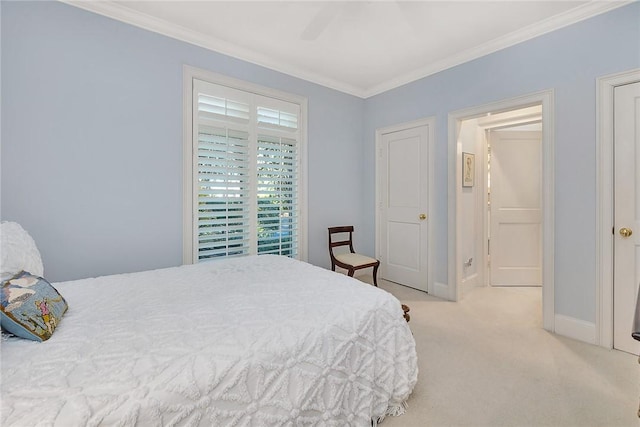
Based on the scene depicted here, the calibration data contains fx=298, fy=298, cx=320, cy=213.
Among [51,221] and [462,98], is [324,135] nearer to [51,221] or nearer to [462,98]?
[462,98]

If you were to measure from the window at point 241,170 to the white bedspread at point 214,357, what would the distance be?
43.2 inches

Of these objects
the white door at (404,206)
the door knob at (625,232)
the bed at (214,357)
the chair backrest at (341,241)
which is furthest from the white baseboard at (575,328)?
the chair backrest at (341,241)

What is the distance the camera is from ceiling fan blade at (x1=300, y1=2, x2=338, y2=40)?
2373 millimetres

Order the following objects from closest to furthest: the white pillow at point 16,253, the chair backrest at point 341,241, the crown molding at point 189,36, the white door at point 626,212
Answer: the white pillow at point 16,253 < the white door at point 626,212 < the crown molding at point 189,36 < the chair backrest at point 341,241

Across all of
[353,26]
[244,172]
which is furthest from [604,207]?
[244,172]

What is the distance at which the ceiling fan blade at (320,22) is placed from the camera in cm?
237

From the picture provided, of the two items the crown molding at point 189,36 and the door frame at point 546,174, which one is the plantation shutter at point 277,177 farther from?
the door frame at point 546,174

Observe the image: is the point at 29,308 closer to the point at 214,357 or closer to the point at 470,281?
the point at 214,357

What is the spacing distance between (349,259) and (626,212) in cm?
243

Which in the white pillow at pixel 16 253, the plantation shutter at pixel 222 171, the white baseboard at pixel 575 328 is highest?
the plantation shutter at pixel 222 171

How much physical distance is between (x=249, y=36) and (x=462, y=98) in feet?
7.36

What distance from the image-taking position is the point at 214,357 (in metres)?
1.03

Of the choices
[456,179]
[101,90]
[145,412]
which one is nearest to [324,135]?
[456,179]

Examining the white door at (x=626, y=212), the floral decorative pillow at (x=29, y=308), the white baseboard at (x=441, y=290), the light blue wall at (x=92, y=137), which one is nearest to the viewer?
the floral decorative pillow at (x=29, y=308)
